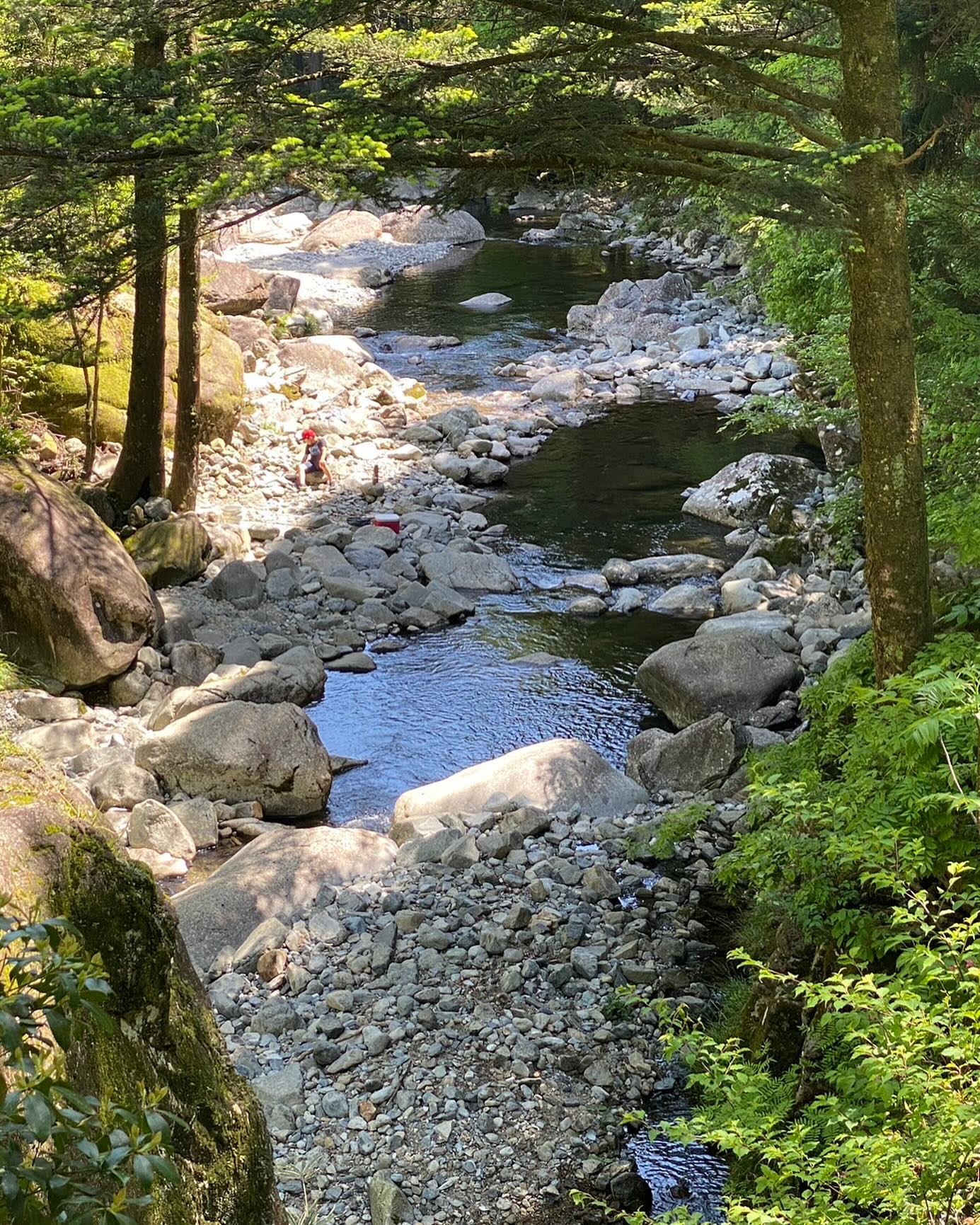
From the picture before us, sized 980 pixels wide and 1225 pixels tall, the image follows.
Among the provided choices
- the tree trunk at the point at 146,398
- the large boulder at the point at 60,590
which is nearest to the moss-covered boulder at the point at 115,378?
the tree trunk at the point at 146,398

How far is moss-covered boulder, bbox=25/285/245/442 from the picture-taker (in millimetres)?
13695

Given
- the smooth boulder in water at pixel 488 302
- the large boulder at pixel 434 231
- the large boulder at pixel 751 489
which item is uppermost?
the large boulder at pixel 434 231

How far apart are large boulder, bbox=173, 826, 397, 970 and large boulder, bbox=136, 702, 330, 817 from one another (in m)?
1.12

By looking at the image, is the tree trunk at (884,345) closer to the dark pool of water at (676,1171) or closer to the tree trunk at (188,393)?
the dark pool of water at (676,1171)

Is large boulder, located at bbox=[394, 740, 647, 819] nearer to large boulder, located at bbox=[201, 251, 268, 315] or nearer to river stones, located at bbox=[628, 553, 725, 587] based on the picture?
river stones, located at bbox=[628, 553, 725, 587]

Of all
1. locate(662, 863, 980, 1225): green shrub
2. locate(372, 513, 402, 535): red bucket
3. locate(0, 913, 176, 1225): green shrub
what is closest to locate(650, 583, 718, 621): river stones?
locate(372, 513, 402, 535): red bucket

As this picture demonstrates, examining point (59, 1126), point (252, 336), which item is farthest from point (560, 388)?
point (59, 1126)

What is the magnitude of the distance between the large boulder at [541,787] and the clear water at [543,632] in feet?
2.34

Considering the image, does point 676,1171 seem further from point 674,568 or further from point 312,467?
point 312,467

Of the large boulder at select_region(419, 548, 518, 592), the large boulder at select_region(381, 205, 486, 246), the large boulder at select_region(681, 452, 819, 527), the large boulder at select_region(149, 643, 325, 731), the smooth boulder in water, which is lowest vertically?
the large boulder at select_region(149, 643, 325, 731)

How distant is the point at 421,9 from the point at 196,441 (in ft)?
26.5

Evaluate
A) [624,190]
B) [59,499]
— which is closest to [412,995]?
[624,190]

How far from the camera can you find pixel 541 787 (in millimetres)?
8859

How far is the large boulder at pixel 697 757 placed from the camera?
9180 mm
